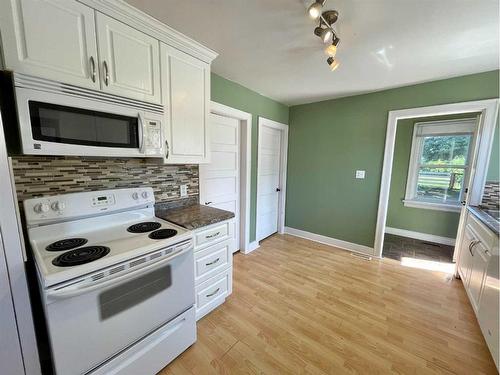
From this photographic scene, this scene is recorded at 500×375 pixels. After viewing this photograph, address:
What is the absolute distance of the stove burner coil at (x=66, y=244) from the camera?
3.77 feet

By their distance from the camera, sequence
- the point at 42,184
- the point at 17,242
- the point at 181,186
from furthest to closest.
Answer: the point at 181,186, the point at 42,184, the point at 17,242

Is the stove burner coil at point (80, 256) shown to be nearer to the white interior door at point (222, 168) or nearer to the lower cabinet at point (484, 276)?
the white interior door at point (222, 168)

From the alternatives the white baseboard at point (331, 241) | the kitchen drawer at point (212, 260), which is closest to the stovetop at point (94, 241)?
the kitchen drawer at point (212, 260)

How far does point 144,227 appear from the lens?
1.50m

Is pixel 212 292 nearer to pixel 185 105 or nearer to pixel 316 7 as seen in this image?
pixel 185 105

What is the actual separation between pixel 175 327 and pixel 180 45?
211 cm

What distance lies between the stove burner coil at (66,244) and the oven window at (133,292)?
0.37 m

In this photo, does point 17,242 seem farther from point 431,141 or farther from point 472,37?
point 431,141

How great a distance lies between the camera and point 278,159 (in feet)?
12.1

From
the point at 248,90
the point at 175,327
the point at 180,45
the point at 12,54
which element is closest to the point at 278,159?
the point at 248,90

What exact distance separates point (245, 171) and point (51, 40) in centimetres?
214

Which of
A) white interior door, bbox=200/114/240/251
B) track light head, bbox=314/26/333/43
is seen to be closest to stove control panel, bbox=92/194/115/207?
white interior door, bbox=200/114/240/251

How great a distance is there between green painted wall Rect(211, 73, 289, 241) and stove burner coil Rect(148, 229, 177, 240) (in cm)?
160

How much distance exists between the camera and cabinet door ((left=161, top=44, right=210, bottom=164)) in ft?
5.22
